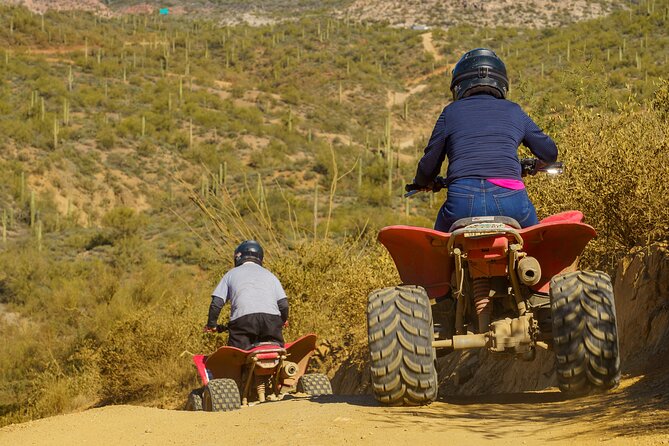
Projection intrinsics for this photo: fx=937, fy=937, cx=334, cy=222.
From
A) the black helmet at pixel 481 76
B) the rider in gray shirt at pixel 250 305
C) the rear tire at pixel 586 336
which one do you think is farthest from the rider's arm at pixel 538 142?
the rider in gray shirt at pixel 250 305

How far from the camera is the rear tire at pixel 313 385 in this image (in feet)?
29.0

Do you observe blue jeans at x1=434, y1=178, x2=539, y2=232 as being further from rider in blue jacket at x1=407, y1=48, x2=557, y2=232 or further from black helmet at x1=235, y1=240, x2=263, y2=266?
black helmet at x1=235, y1=240, x2=263, y2=266

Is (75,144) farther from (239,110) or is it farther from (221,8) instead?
(221,8)

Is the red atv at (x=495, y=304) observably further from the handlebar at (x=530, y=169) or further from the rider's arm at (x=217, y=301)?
the rider's arm at (x=217, y=301)

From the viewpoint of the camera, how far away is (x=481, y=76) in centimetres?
644

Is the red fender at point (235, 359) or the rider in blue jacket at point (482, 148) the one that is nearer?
the rider in blue jacket at point (482, 148)

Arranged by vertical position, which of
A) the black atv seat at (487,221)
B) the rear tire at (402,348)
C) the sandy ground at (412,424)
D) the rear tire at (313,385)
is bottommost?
the rear tire at (313,385)

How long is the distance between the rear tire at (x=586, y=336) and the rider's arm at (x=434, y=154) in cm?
136

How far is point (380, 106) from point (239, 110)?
13173 mm

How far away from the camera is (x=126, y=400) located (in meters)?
15.8

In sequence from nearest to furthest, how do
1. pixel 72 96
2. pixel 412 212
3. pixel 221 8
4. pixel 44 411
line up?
pixel 44 411 → pixel 412 212 → pixel 72 96 → pixel 221 8

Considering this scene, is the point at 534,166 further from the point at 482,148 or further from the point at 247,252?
the point at 247,252

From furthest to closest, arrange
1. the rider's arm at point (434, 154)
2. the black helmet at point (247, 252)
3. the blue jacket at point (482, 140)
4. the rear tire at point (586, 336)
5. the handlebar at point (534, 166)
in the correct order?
the black helmet at point (247, 252)
the handlebar at point (534, 166)
the rider's arm at point (434, 154)
the blue jacket at point (482, 140)
the rear tire at point (586, 336)

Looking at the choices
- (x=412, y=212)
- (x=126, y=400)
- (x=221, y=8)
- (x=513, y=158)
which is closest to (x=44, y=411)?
(x=126, y=400)
